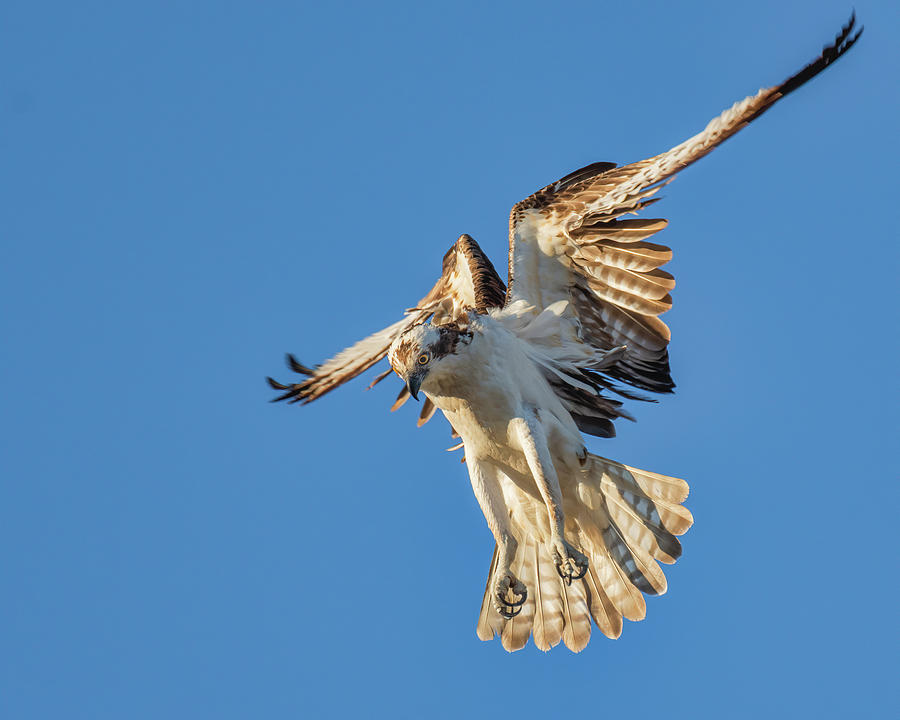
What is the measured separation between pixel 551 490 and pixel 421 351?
1545 millimetres

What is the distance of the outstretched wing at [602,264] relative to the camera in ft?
36.1

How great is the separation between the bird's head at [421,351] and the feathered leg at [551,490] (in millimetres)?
852

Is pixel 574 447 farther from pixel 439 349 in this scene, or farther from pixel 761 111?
pixel 761 111

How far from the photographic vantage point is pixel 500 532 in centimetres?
1123

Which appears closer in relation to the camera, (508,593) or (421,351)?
(421,351)

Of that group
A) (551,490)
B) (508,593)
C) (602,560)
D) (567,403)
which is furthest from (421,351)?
(602,560)

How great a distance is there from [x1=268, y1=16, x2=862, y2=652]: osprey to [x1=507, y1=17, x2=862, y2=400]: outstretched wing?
1 cm

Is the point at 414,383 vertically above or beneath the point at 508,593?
above

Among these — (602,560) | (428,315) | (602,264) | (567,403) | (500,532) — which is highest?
(428,315)

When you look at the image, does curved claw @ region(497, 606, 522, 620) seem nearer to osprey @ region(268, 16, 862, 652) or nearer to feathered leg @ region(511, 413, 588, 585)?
osprey @ region(268, 16, 862, 652)

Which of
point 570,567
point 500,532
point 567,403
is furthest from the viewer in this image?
point 567,403

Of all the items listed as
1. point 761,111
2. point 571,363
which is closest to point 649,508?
point 571,363

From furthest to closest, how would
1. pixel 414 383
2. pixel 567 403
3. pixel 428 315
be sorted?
pixel 428 315, pixel 567 403, pixel 414 383

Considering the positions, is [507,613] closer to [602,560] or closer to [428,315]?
[602,560]
